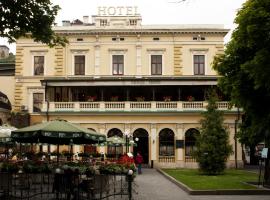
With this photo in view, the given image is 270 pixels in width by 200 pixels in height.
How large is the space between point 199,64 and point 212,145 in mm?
15972

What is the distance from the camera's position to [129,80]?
48.5m

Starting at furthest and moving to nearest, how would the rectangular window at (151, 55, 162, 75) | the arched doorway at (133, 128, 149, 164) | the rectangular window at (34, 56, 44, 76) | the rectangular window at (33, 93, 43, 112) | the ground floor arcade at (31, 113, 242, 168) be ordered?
1. the rectangular window at (34, 56, 44, 76)
2. the rectangular window at (151, 55, 162, 75)
3. the rectangular window at (33, 93, 43, 112)
4. the arched doorway at (133, 128, 149, 164)
5. the ground floor arcade at (31, 113, 242, 168)

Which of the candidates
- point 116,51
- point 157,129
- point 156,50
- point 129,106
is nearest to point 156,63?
point 156,50

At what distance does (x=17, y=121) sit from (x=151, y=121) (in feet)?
44.3

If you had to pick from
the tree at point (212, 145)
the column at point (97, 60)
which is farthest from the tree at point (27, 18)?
the column at point (97, 60)

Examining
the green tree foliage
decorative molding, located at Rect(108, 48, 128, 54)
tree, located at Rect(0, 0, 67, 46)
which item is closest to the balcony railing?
decorative molding, located at Rect(108, 48, 128, 54)

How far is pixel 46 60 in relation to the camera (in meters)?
52.9

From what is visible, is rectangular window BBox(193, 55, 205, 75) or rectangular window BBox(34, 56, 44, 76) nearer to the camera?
rectangular window BBox(193, 55, 205, 75)

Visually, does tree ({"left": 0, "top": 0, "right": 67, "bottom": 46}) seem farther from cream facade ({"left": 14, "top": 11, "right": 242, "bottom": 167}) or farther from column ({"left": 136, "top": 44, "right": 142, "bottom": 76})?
column ({"left": 136, "top": 44, "right": 142, "bottom": 76})

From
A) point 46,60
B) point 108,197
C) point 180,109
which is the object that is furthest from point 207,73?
point 108,197

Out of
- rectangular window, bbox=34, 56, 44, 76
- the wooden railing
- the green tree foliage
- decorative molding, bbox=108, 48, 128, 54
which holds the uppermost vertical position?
decorative molding, bbox=108, 48, 128, 54

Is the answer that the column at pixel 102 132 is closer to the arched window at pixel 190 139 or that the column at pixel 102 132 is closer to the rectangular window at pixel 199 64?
the arched window at pixel 190 139

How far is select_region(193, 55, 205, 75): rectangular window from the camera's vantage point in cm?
5225

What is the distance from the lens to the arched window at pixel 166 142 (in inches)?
1914
